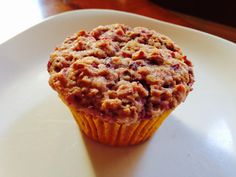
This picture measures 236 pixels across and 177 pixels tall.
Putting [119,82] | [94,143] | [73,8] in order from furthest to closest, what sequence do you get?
1. [73,8]
2. [94,143]
3. [119,82]

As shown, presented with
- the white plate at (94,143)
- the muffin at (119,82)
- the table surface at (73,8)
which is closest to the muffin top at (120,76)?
the muffin at (119,82)

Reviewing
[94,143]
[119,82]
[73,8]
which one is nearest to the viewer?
[119,82]

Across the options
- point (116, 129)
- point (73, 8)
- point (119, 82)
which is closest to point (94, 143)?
point (116, 129)

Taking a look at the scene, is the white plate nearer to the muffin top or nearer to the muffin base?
the muffin base

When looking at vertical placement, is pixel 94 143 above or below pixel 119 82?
below

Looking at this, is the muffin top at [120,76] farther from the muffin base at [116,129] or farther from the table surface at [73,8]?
the table surface at [73,8]

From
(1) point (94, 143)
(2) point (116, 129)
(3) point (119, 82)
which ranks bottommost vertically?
(1) point (94, 143)

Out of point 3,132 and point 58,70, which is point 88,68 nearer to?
point 58,70

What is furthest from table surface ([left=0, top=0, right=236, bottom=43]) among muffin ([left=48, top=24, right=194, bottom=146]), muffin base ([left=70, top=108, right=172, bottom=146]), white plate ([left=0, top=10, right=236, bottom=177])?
muffin base ([left=70, top=108, right=172, bottom=146])

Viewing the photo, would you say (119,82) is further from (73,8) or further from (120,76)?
(73,8)
